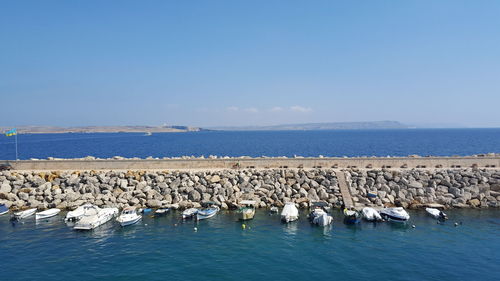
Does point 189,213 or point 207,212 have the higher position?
point 207,212

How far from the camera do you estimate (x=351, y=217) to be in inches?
1231

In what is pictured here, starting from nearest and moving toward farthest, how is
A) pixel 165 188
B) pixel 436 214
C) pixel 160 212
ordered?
pixel 436 214, pixel 160 212, pixel 165 188

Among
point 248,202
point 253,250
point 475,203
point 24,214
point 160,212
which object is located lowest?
point 253,250

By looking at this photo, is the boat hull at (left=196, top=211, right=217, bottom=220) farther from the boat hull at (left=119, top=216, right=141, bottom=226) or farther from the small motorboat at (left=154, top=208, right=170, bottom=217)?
the boat hull at (left=119, top=216, right=141, bottom=226)

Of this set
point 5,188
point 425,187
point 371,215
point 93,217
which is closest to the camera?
point 93,217

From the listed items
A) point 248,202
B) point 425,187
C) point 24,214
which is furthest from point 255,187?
point 24,214

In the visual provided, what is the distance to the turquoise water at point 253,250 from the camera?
2145 cm

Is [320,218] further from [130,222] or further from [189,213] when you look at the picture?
[130,222]

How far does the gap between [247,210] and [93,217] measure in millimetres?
15230

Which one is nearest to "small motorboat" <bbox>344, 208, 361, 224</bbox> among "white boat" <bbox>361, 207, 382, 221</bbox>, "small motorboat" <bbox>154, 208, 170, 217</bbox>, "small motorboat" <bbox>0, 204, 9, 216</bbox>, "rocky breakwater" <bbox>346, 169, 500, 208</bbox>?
"white boat" <bbox>361, 207, 382, 221</bbox>

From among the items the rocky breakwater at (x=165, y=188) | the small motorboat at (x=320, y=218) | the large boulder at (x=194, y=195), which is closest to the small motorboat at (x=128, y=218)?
the rocky breakwater at (x=165, y=188)

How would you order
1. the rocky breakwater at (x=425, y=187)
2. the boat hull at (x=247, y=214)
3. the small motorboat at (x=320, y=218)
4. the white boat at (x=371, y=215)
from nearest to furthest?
the small motorboat at (x=320, y=218) < the white boat at (x=371, y=215) < the boat hull at (x=247, y=214) < the rocky breakwater at (x=425, y=187)

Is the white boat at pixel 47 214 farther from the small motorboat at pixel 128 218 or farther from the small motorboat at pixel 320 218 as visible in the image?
the small motorboat at pixel 320 218

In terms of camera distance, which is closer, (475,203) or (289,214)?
(289,214)
